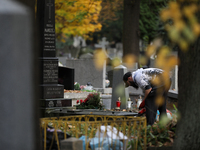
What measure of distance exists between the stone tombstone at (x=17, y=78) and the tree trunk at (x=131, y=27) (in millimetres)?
17318

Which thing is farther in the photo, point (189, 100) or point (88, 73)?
point (88, 73)

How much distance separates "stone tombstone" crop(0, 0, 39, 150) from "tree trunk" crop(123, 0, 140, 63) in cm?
1732

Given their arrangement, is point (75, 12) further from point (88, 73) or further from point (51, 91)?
point (51, 91)

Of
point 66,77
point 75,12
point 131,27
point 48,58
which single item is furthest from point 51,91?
point 75,12

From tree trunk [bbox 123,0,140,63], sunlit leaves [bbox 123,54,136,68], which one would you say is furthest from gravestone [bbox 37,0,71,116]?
tree trunk [bbox 123,0,140,63]

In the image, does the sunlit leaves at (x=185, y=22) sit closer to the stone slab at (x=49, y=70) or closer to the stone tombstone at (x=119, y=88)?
the stone slab at (x=49, y=70)

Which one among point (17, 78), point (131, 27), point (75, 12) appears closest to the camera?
point (17, 78)

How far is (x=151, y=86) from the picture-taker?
8.42 metres

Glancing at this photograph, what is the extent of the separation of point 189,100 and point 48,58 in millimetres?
6167

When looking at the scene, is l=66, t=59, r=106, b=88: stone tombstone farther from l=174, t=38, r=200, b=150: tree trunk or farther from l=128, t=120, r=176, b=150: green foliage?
l=174, t=38, r=200, b=150: tree trunk

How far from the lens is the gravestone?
10570mm

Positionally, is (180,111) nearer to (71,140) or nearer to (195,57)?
(195,57)

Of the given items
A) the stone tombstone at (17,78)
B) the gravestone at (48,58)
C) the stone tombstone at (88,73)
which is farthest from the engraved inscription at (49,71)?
the stone tombstone at (17,78)

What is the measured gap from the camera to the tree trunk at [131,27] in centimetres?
1911
